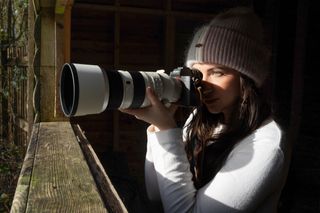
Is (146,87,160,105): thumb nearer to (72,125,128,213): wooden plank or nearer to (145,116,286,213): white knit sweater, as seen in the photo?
(145,116,286,213): white knit sweater

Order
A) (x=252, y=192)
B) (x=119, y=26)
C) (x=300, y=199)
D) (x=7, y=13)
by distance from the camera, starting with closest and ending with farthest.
A: (x=252, y=192)
(x=300, y=199)
(x=119, y=26)
(x=7, y=13)

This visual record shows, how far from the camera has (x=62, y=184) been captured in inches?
45.9

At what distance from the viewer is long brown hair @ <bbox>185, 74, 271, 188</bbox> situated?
1.48 m

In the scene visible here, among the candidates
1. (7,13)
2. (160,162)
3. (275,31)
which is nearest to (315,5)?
(275,31)

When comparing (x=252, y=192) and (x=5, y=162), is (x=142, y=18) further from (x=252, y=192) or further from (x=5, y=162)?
(x=252, y=192)

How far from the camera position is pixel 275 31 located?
5.00 meters

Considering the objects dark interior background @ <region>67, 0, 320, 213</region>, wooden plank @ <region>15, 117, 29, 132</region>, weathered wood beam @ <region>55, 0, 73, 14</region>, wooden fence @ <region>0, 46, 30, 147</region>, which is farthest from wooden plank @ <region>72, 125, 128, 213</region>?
wooden fence @ <region>0, 46, 30, 147</region>

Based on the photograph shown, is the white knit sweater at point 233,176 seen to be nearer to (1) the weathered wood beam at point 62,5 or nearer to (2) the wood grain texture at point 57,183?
(2) the wood grain texture at point 57,183

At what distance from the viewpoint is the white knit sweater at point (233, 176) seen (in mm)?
1317

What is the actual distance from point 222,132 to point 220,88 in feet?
0.54

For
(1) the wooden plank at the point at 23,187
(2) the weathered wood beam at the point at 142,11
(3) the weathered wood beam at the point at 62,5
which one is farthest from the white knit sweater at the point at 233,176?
(2) the weathered wood beam at the point at 142,11

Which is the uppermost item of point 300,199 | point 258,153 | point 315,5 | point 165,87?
point 315,5

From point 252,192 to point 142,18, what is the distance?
4.39 metres

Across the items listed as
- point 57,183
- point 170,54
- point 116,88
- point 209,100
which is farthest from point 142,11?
point 57,183
